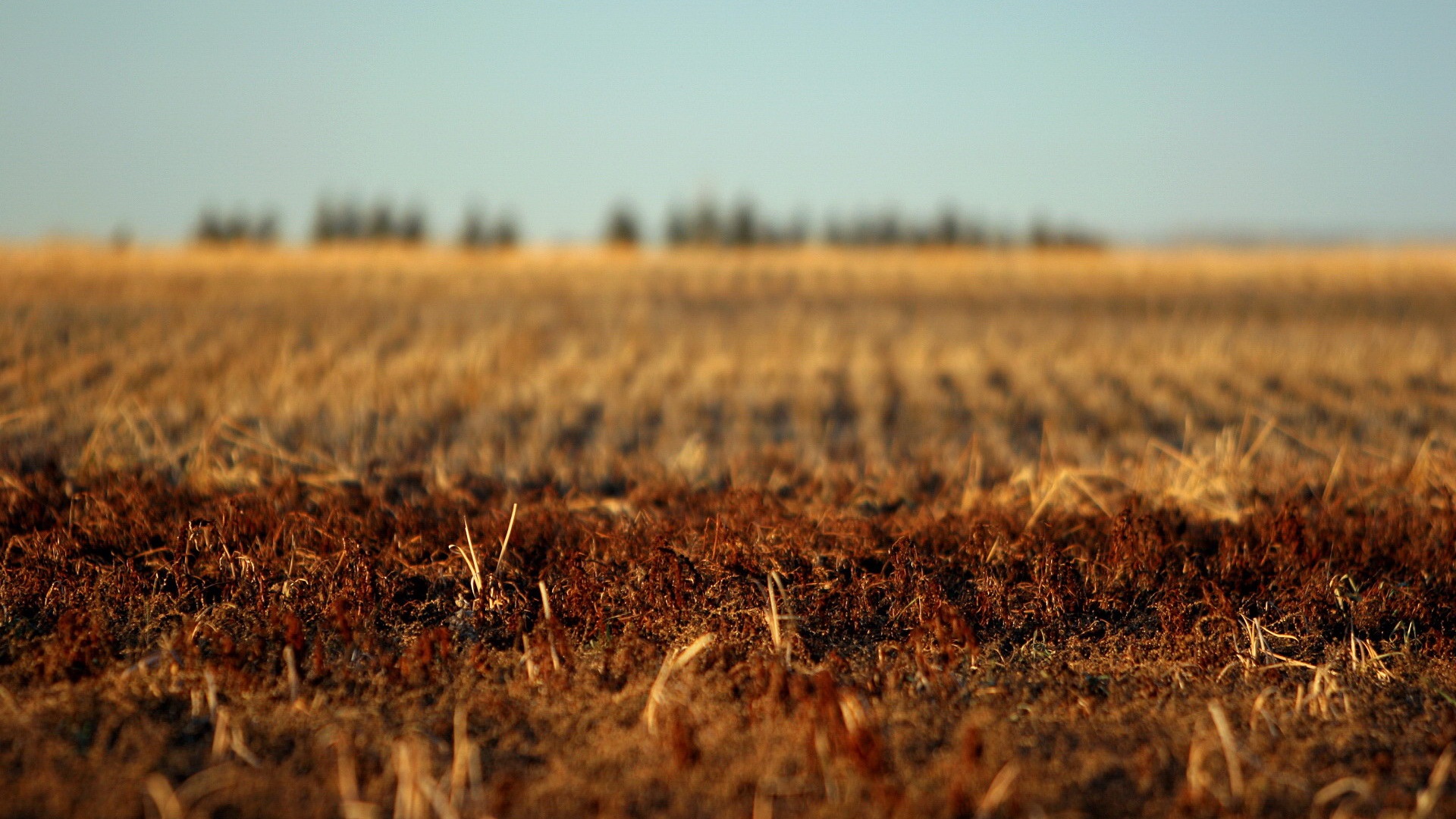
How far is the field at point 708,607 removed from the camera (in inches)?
120

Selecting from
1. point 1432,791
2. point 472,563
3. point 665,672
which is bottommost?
point 1432,791

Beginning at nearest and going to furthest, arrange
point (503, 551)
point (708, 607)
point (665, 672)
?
point (665, 672), point (708, 607), point (503, 551)

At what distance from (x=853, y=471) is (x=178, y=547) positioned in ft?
11.6

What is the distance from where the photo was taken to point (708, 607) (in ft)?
13.6

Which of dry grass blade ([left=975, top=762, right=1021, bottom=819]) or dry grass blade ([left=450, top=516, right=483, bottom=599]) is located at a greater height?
dry grass blade ([left=450, top=516, right=483, bottom=599])

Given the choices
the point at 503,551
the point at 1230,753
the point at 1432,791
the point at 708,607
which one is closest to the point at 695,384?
the point at 503,551

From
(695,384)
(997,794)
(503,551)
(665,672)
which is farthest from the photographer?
(695,384)

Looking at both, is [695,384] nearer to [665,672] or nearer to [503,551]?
[503,551]

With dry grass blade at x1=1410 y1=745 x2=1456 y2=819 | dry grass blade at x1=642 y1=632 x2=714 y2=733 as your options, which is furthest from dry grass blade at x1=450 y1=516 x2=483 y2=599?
dry grass blade at x1=1410 y1=745 x2=1456 y2=819

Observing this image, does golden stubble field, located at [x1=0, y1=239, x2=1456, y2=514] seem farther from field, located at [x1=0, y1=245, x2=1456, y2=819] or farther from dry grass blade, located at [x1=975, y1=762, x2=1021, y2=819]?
dry grass blade, located at [x1=975, y1=762, x2=1021, y2=819]

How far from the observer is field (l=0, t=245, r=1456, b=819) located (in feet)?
10.0

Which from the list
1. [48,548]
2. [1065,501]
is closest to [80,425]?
[48,548]

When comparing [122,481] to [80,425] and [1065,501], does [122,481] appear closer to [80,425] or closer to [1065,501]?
[80,425]

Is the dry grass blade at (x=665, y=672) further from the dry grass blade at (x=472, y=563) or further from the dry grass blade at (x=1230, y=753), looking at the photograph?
the dry grass blade at (x=1230, y=753)
